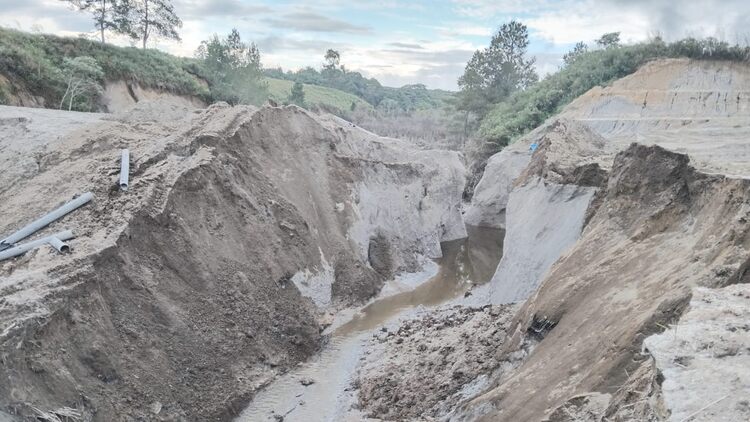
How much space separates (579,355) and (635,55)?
92.7 ft

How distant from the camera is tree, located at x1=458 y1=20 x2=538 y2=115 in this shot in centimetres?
4212

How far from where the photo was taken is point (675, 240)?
25.2 feet

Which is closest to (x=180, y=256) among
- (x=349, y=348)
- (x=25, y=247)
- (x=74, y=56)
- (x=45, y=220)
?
(x=45, y=220)

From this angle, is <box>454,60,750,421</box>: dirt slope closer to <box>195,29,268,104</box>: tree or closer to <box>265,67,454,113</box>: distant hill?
<box>195,29,268,104</box>: tree

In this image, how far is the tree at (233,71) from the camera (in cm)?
3691

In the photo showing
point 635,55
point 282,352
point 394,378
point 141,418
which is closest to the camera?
point 141,418

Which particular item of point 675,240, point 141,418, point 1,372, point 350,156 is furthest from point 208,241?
point 675,240

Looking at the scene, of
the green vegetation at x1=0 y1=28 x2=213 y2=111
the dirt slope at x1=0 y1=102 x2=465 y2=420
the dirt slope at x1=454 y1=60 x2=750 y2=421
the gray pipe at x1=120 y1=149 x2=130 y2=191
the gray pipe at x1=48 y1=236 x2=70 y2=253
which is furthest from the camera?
the green vegetation at x1=0 y1=28 x2=213 y2=111

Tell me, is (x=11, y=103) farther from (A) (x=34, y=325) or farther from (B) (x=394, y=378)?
(B) (x=394, y=378)

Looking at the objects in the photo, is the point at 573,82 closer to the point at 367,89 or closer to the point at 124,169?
the point at 124,169

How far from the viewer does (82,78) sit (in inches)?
1033

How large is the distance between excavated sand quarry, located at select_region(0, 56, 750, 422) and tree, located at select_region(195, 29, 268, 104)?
20.1 m

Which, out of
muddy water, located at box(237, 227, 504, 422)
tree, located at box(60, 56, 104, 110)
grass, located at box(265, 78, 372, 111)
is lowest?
muddy water, located at box(237, 227, 504, 422)

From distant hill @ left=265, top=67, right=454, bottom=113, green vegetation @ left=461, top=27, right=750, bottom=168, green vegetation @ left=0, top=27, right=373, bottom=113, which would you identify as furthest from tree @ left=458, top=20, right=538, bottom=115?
distant hill @ left=265, top=67, right=454, bottom=113
